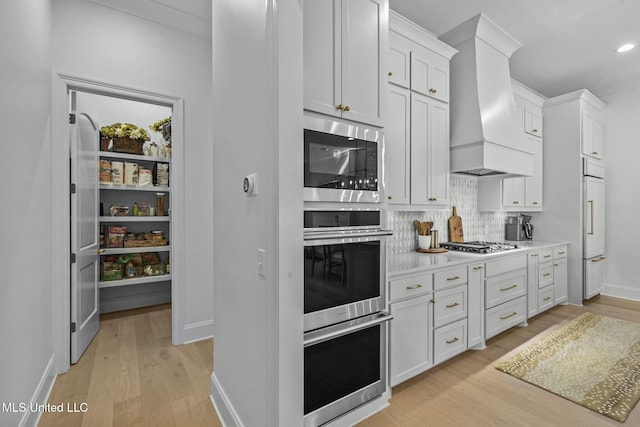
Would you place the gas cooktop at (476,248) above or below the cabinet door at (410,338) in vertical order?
above

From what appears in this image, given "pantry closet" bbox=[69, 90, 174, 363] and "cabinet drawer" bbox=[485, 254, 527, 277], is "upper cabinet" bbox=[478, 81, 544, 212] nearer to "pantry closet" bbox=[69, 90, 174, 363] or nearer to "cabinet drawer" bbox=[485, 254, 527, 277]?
"cabinet drawer" bbox=[485, 254, 527, 277]

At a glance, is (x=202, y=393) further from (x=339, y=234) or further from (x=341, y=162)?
(x=341, y=162)

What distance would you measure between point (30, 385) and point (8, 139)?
141cm

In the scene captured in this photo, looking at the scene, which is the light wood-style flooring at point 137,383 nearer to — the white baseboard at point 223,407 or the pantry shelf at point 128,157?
the white baseboard at point 223,407

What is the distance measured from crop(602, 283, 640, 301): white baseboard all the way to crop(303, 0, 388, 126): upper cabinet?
505 centimetres

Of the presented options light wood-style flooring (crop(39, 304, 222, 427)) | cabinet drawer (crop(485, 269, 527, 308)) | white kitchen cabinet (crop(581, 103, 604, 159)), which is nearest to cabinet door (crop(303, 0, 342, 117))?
light wood-style flooring (crop(39, 304, 222, 427))

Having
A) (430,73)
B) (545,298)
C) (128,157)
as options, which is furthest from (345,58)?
(545,298)

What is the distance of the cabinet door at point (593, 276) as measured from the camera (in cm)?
404

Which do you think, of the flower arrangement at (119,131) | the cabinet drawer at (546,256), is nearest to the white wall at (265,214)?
the flower arrangement at (119,131)

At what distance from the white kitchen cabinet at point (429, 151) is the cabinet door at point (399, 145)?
81 mm

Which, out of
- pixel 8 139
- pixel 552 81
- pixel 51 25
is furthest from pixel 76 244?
pixel 552 81

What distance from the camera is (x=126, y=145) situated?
11.3ft

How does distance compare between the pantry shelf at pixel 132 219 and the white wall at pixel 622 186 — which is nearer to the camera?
the pantry shelf at pixel 132 219

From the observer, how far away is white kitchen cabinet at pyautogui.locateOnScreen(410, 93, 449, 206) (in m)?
2.61
